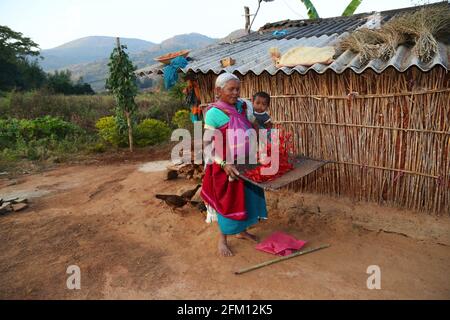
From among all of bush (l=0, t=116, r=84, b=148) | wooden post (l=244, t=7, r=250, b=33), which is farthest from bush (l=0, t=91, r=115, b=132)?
wooden post (l=244, t=7, r=250, b=33)

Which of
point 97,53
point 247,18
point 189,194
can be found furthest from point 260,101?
point 97,53

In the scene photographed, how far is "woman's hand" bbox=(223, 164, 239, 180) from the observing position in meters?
3.26

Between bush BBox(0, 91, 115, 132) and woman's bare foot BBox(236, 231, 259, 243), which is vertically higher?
bush BBox(0, 91, 115, 132)

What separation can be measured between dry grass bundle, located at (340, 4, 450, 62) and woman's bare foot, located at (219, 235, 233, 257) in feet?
8.28

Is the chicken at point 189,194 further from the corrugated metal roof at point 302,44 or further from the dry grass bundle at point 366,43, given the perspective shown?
the dry grass bundle at point 366,43

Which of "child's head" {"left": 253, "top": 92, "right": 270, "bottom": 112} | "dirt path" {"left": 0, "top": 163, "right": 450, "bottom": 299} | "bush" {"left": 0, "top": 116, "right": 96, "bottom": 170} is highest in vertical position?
"child's head" {"left": 253, "top": 92, "right": 270, "bottom": 112}

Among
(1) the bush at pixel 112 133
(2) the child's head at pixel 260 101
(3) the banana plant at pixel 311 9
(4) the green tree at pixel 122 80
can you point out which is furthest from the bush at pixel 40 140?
(3) the banana plant at pixel 311 9

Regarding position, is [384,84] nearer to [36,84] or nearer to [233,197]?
[233,197]

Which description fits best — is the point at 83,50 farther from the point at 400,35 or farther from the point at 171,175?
the point at 400,35

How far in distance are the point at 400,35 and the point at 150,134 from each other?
7168 millimetres

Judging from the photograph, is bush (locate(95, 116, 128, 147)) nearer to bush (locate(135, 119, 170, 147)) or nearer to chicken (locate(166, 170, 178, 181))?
bush (locate(135, 119, 170, 147))

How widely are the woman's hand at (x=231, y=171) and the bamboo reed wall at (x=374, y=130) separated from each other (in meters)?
1.76
